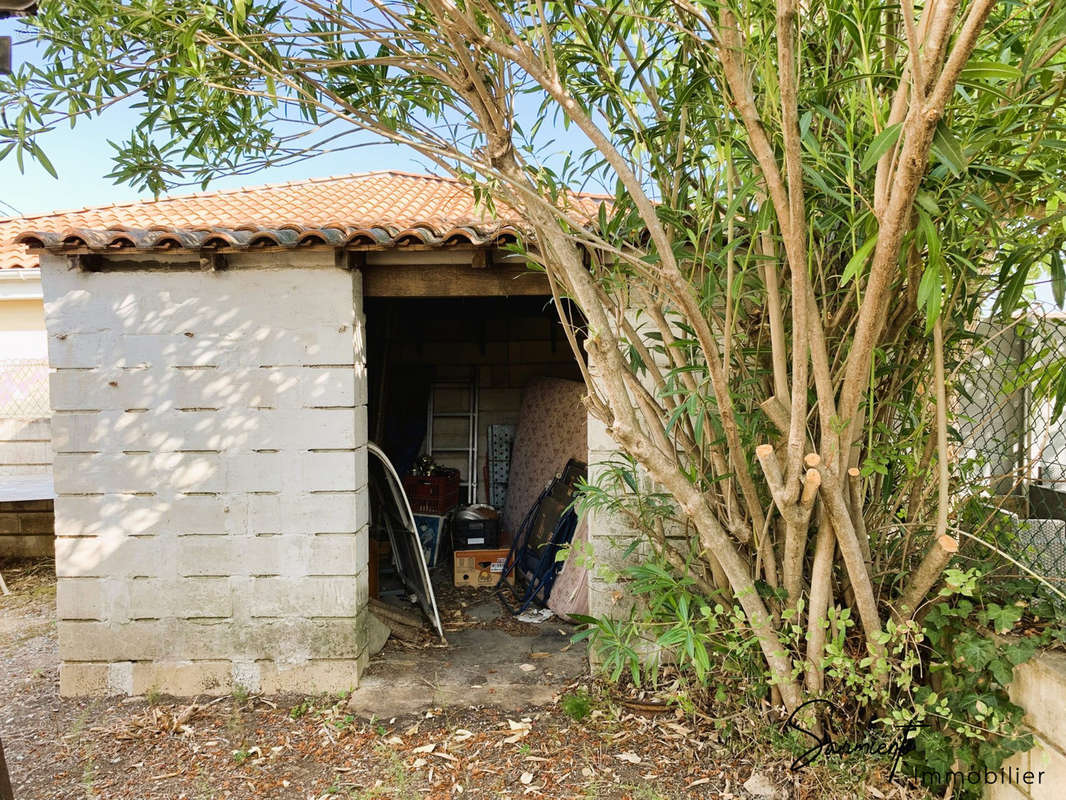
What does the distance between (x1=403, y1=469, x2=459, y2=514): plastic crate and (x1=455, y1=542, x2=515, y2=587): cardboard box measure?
0.78 metres

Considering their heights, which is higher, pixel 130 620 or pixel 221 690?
pixel 130 620

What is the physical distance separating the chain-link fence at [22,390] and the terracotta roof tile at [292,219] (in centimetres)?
113

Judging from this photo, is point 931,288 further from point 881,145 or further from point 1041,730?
point 1041,730

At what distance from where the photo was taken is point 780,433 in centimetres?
301

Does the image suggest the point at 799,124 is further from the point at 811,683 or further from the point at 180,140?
the point at 180,140

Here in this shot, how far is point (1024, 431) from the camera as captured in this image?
3666 mm

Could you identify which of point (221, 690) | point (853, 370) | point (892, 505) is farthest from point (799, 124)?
point (221, 690)

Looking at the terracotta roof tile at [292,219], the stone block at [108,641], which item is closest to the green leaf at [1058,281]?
the terracotta roof tile at [292,219]

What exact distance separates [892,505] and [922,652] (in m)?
0.68

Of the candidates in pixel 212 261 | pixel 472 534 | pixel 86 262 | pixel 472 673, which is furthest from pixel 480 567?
pixel 86 262

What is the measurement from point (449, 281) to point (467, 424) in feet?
12.0

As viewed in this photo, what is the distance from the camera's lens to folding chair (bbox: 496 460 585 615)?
5969 millimetres

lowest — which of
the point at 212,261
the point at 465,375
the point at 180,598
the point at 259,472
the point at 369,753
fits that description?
the point at 369,753

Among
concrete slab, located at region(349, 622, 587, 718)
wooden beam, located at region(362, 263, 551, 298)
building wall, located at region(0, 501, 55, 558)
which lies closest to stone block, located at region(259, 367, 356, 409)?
wooden beam, located at region(362, 263, 551, 298)
